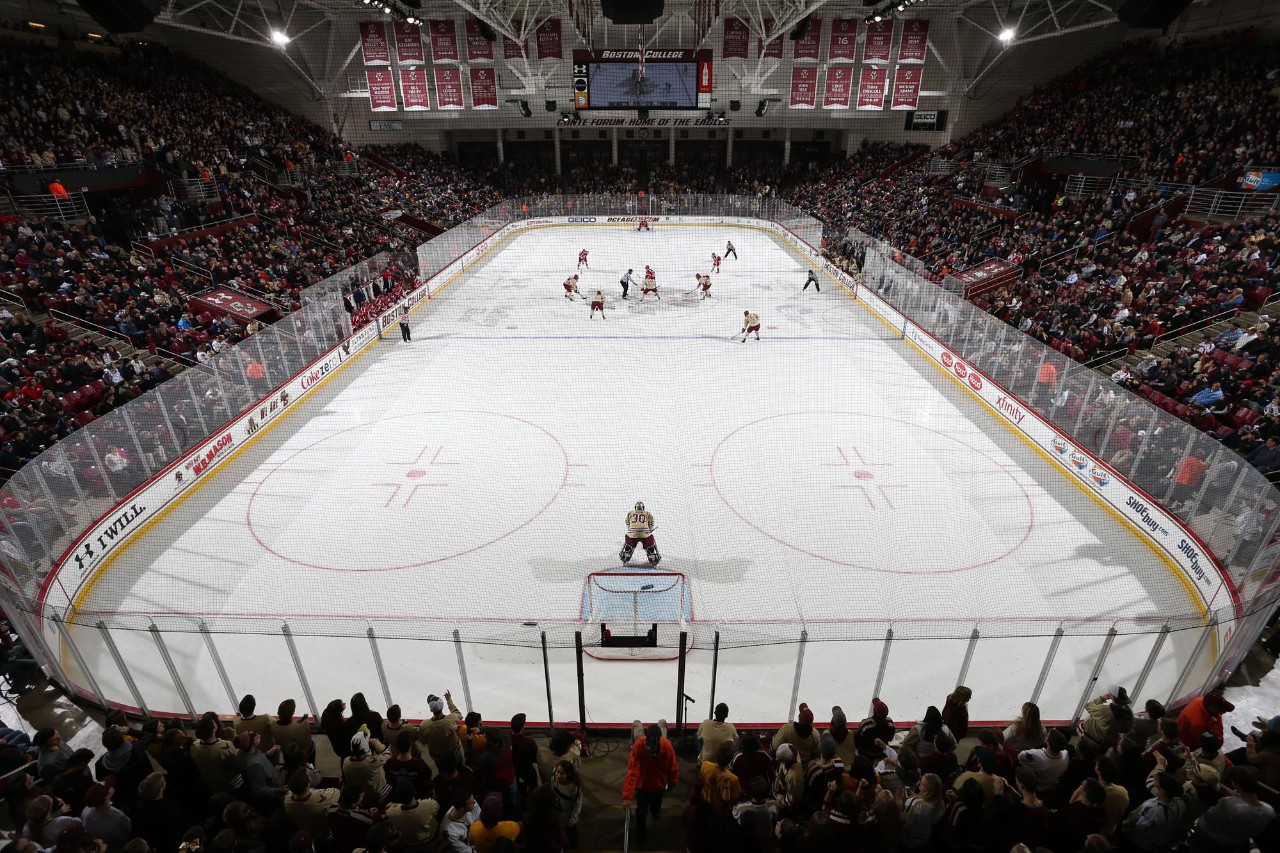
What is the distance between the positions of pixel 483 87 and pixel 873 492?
1204 inches

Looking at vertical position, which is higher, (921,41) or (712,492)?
(921,41)

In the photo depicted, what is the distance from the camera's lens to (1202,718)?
482 cm

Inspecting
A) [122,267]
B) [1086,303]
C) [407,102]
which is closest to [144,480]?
[122,267]

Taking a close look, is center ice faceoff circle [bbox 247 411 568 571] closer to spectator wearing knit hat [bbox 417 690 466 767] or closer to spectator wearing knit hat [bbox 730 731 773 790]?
spectator wearing knit hat [bbox 417 690 466 767]

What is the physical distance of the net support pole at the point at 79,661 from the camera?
18.2 ft

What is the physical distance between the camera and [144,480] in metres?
9.44

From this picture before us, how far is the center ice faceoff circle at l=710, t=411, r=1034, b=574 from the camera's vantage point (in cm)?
903

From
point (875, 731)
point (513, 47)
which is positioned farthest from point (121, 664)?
point (513, 47)

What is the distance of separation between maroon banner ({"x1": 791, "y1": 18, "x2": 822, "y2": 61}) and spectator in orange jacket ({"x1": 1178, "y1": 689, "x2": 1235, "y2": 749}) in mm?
33489

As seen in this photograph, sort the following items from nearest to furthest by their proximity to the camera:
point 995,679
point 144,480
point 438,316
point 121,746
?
point 121,746
point 995,679
point 144,480
point 438,316

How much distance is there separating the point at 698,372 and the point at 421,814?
13.0m

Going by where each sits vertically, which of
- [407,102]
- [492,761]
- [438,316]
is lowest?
[438,316]

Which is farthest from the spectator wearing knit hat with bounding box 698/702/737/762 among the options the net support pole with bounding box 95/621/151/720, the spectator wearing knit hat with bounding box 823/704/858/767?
the net support pole with bounding box 95/621/151/720

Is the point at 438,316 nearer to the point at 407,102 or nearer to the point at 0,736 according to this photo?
the point at 407,102
